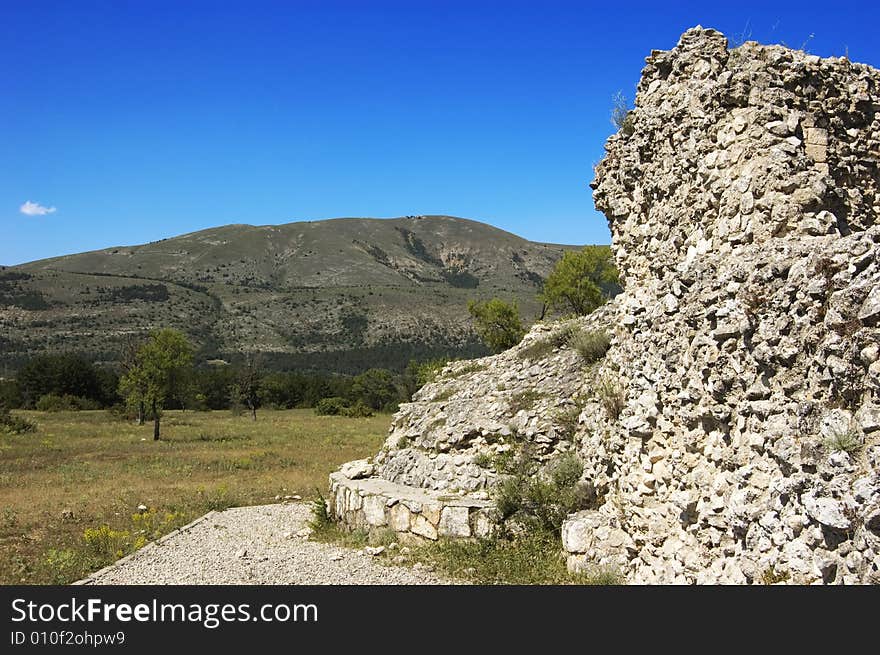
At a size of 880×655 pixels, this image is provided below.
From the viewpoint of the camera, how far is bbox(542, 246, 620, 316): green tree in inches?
1259

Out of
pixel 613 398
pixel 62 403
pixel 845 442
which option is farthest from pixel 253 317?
pixel 845 442

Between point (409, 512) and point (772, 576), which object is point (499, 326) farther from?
point (772, 576)

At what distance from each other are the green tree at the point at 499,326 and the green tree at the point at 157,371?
56.8ft

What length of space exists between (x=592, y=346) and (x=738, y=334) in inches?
270

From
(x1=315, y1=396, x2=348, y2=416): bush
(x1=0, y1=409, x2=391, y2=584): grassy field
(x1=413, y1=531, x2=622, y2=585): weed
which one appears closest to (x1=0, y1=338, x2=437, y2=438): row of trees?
(x1=315, y1=396, x2=348, y2=416): bush

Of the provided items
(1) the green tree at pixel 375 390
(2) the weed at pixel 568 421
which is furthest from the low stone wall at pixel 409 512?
(1) the green tree at pixel 375 390

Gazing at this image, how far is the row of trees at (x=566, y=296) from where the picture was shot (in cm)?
3206

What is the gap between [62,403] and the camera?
53594 millimetres

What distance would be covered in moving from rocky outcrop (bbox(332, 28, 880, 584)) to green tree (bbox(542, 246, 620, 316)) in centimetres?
2107

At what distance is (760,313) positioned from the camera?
6.13 meters

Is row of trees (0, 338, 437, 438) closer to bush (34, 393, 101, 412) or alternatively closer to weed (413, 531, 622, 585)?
bush (34, 393, 101, 412)
